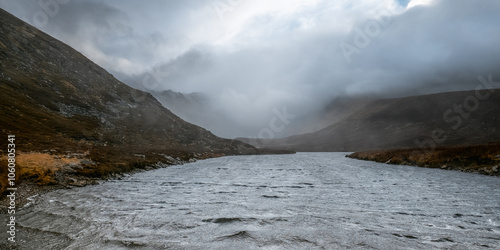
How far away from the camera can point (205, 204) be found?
1675cm

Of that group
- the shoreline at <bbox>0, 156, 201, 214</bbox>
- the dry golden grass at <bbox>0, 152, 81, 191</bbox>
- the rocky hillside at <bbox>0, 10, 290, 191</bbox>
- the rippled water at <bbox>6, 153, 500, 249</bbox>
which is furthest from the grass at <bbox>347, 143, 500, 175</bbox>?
the rocky hillside at <bbox>0, 10, 290, 191</bbox>

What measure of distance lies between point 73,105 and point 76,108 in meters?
1.81

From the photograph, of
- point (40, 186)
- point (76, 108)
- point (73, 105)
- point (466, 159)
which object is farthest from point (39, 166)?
point (73, 105)

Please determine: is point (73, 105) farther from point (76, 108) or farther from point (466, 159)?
point (466, 159)

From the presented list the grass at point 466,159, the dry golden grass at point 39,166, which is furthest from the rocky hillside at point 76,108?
the grass at point 466,159

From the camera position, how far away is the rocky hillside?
55781mm

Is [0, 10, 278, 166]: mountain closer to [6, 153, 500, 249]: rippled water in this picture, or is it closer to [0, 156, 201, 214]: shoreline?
[0, 156, 201, 214]: shoreline

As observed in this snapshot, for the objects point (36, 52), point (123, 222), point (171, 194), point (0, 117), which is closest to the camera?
point (123, 222)

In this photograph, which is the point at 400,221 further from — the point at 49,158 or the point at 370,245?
the point at 49,158

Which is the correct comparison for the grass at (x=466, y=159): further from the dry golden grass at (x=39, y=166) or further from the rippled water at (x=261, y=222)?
the dry golden grass at (x=39, y=166)

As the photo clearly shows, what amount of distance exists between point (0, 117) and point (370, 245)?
65608 millimetres

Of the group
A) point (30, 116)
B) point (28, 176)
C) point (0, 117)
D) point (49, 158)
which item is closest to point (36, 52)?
point (30, 116)

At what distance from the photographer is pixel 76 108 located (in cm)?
9825

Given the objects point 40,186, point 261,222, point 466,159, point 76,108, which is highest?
point 76,108
